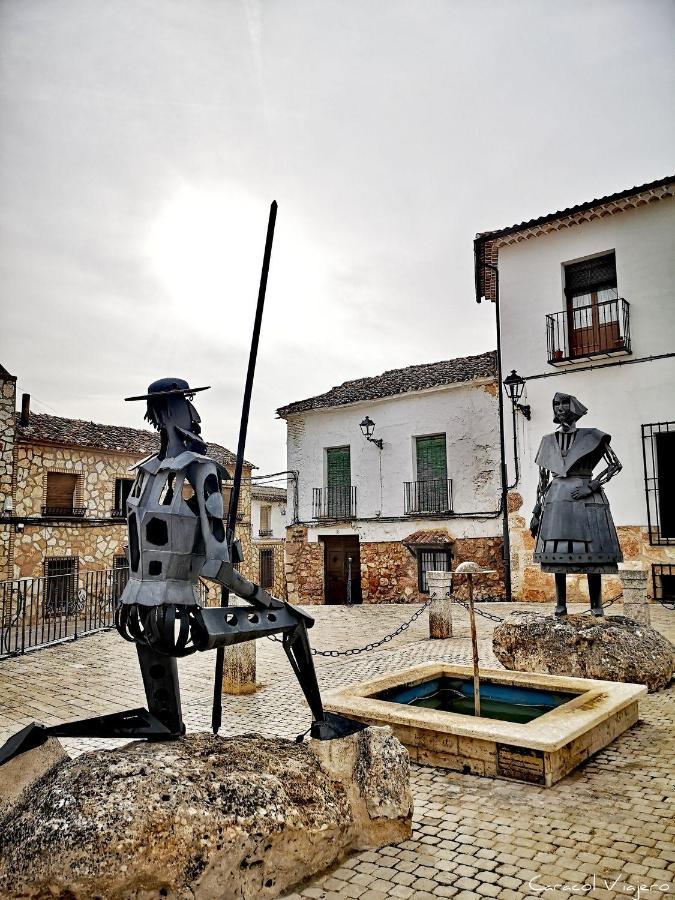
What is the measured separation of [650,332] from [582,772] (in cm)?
1097

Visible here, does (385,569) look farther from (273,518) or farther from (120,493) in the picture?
(273,518)

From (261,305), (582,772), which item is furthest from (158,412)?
(582,772)

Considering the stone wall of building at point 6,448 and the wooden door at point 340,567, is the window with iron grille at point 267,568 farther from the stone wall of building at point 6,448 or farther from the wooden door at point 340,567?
the stone wall of building at point 6,448

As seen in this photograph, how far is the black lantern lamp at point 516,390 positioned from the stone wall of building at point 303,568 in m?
7.99

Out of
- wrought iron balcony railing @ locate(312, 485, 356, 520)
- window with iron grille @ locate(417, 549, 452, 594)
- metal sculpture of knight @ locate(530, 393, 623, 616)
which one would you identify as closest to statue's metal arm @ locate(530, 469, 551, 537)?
metal sculpture of knight @ locate(530, 393, 623, 616)

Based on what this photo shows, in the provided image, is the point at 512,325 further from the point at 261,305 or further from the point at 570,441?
the point at 261,305

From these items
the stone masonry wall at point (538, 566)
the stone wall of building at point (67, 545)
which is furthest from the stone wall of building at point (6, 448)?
the stone masonry wall at point (538, 566)

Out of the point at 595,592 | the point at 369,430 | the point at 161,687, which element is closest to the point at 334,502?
the point at 369,430

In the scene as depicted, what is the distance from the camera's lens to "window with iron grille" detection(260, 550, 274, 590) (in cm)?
2883

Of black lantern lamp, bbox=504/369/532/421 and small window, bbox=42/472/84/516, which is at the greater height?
black lantern lamp, bbox=504/369/532/421

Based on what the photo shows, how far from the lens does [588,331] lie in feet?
45.4

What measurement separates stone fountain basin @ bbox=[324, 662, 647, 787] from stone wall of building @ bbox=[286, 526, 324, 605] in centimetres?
1457

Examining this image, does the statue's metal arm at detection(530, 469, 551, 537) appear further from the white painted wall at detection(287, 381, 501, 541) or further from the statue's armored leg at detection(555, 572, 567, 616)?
the white painted wall at detection(287, 381, 501, 541)

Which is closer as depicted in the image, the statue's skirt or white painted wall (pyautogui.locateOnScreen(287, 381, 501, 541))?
the statue's skirt
